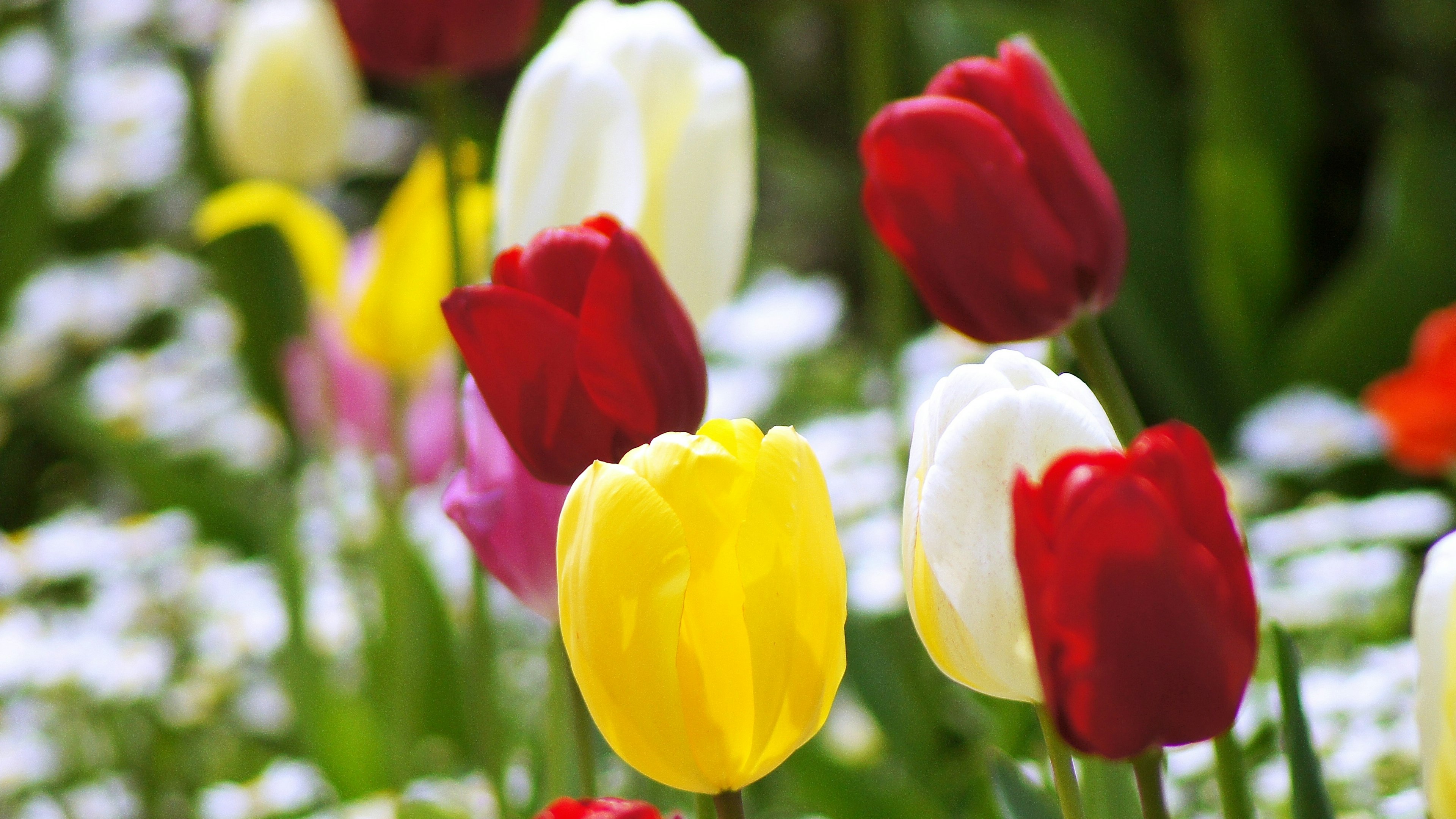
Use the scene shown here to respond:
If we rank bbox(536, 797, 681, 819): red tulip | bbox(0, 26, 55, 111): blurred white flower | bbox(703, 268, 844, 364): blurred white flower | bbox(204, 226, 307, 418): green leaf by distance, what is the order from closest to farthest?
bbox(536, 797, 681, 819): red tulip → bbox(703, 268, 844, 364): blurred white flower → bbox(204, 226, 307, 418): green leaf → bbox(0, 26, 55, 111): blurred white flower

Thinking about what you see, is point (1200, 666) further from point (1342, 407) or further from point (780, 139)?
point (780, 139)

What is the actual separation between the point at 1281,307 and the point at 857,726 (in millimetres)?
778

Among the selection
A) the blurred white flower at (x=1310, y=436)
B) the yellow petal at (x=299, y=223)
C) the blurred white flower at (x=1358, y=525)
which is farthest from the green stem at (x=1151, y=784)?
the blurred white flower at (x=1310, y=436)

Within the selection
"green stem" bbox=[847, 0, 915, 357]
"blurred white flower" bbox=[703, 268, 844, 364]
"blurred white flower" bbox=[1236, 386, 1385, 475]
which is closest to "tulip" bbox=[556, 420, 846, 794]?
"green stem" bbox=[847, 0, 915, 357]

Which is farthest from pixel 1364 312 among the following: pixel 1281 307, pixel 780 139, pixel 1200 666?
pixel 1200 666

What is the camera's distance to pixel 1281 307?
4.85 ft

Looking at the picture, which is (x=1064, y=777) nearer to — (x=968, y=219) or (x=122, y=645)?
(x=968, y=219)

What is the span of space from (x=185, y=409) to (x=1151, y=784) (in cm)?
123

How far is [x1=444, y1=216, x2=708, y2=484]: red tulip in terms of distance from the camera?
0.29 metres

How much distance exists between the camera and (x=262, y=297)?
1.66 metres

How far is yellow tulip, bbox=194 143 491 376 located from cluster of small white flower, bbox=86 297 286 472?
61 cm

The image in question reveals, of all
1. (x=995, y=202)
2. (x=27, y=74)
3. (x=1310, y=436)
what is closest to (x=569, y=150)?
(x=995, y=202)

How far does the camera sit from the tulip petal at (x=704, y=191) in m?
0.40

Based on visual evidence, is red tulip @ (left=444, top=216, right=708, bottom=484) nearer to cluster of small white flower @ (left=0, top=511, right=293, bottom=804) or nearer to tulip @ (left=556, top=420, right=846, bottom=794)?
tulip @ (left=556, top=420, right=846, bottom=794)
